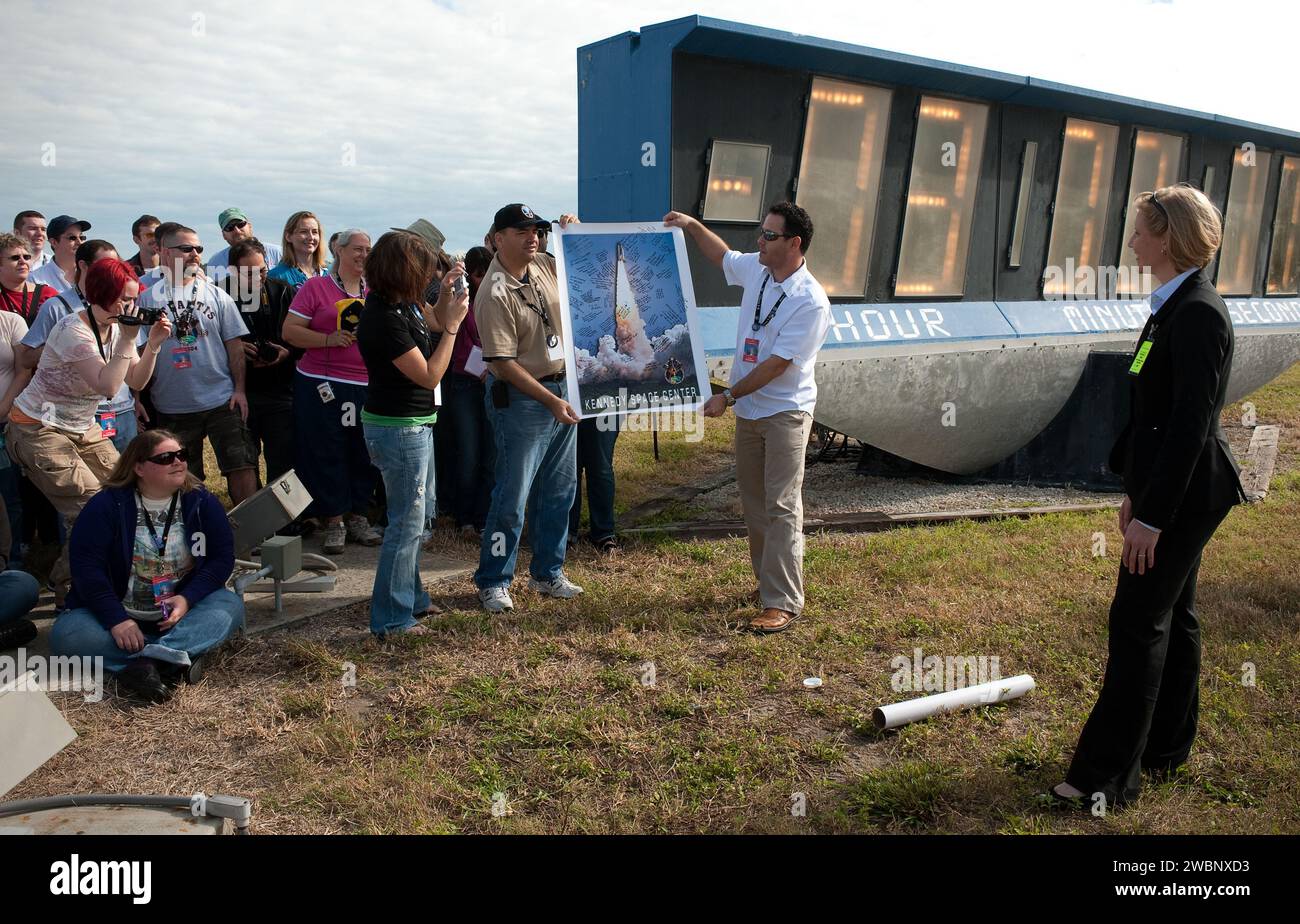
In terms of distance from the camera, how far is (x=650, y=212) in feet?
22.9

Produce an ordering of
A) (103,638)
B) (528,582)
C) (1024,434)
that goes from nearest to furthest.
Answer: (103,638), (528,582), (1024,434)

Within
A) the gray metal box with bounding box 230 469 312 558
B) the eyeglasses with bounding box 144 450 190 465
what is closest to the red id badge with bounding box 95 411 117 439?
the gray metal box with bounding box 230 469 312 558

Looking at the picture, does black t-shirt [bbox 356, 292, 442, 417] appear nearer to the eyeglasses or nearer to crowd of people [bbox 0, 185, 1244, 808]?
crowd of people [bbox 0, 185, 1244, 808]

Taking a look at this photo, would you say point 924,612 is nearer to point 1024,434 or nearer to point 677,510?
point 677,510

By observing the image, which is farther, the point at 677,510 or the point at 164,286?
the point at 677,510

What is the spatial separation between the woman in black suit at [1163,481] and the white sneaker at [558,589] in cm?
302

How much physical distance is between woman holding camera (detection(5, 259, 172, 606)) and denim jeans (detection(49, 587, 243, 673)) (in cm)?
92

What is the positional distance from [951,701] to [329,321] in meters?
4.57

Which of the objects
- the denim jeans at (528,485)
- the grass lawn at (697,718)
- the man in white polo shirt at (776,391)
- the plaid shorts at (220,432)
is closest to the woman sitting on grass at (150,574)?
the grass lawn at (697,718)

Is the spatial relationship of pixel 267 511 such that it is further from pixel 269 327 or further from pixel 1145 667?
pixel 1145 667

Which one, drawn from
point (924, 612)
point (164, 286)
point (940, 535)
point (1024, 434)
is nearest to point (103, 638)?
point (164, 286)

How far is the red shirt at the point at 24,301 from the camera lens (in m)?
6.14

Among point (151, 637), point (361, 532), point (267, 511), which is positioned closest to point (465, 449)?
point (361, 532)
